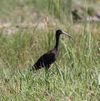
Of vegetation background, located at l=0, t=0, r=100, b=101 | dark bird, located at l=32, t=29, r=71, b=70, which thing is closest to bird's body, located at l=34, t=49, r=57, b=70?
dark bird, located at l=32, t=29, r=71, b=70

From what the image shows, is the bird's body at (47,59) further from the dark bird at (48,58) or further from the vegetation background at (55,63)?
the vegetation background at (55,63)

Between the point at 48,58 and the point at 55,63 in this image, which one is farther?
the point at 48,58

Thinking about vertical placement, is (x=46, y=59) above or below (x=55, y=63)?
below

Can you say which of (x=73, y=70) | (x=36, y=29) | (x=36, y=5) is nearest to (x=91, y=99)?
(x=73, y=70)

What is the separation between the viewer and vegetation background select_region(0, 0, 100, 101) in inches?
279

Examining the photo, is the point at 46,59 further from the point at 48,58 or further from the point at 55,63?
the point at 55,63

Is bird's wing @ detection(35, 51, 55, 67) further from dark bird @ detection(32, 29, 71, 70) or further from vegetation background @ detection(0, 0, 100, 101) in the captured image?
vegetation background @ detection(0, 0, 100, 101)

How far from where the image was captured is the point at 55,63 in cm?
865

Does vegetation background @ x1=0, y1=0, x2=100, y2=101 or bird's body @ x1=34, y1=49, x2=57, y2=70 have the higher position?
vegetation background @ x1=0, y1=0, x2=100, y2=101

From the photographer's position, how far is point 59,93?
702 centimetres

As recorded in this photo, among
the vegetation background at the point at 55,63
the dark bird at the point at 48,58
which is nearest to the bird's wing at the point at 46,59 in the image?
the dark bird at the point at 48,58

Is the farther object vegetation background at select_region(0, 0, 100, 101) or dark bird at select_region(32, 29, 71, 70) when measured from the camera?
dark bird at select_region(32, 29, 71, 70)

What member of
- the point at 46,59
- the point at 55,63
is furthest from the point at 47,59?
the point at 55,63

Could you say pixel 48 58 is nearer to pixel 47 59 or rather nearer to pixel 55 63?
pixel 47 59
